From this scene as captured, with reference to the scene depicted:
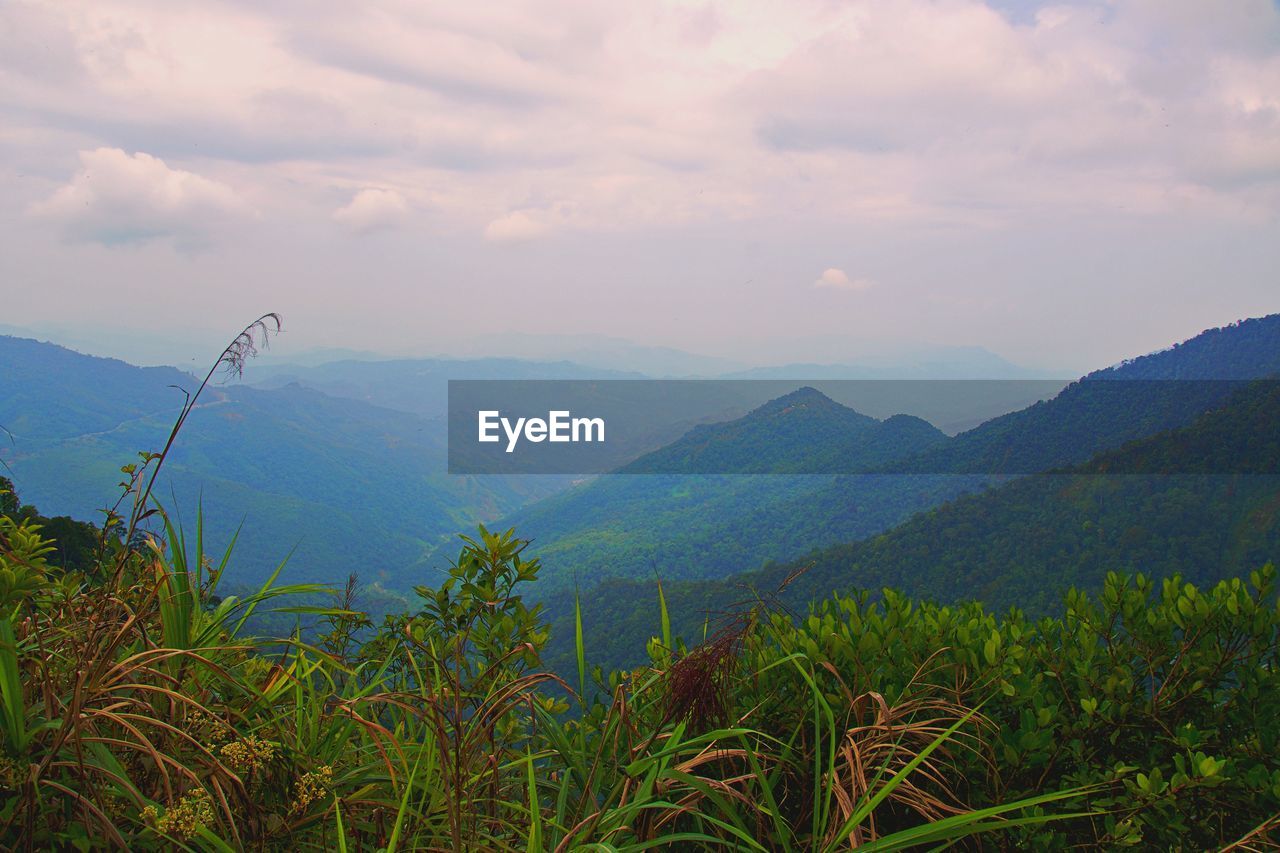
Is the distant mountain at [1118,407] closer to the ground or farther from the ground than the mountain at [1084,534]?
farther from the ground

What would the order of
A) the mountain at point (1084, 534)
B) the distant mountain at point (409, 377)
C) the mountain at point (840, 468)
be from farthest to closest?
1. the distant mountain at point (409, 377)
2. the mountain at point (840, 468)
3. the mountain at point (1084, 534)

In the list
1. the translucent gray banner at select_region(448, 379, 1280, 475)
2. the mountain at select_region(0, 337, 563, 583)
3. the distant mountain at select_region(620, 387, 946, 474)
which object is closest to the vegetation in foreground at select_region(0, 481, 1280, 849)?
the translucent gray banner at select_region(448, 379, 1280, 475)

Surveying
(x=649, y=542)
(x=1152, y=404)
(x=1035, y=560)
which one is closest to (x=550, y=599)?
(x=649, y=542)

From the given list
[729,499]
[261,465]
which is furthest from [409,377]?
[729,499]

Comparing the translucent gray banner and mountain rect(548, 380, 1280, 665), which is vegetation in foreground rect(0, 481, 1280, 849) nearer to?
the translucent gray banner

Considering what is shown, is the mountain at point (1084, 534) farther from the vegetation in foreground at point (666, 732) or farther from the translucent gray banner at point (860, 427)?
the vegetation in foreground at point (666, 732)

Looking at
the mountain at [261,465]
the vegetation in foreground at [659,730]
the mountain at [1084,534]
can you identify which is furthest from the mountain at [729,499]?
the vegetation in foreground at [659,730]

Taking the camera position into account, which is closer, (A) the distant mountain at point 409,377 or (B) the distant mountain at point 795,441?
(B) the distant mountain at point 795,441

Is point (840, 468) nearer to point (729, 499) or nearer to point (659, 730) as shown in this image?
point (729, 499)
